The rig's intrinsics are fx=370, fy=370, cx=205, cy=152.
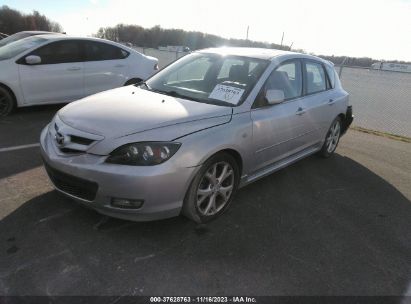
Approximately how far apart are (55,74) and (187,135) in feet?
16.0

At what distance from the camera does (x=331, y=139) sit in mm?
5898

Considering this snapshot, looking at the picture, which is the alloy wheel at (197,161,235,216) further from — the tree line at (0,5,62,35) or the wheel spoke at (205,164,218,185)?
the tree line at (0,5,62,35)

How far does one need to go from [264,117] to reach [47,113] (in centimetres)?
512

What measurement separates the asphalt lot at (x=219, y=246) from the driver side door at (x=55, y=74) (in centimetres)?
256

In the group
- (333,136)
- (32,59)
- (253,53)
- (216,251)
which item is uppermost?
(253,53)

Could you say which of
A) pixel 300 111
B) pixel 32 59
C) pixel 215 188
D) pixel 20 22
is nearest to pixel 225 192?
pixel 215 188

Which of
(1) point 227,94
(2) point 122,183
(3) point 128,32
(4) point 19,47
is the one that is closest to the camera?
(2) point 122,183

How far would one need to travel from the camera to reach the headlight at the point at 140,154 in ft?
9.67

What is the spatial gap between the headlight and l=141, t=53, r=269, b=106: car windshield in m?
1.02

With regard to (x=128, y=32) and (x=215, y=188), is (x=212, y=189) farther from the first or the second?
(x=128, y=32)

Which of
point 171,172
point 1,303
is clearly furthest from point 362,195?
point 1,303

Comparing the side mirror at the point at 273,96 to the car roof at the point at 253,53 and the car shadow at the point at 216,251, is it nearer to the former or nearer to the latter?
the car roof at the point at 253,53

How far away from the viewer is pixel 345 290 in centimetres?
283

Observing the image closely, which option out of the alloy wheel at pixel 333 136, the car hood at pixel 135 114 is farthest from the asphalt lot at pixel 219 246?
the alloy wheel at pixel 333 136
